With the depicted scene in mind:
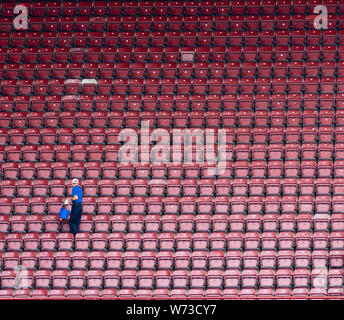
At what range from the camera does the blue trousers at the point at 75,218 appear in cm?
1023

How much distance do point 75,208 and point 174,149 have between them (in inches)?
57.0

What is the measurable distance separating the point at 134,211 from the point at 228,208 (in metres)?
1.02

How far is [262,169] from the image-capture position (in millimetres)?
10727

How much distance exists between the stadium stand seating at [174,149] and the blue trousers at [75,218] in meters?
0.10

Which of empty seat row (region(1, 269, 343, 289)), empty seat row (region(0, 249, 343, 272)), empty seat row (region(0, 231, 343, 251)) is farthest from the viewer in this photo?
empty seat row (region(0, 231, 343, 251))

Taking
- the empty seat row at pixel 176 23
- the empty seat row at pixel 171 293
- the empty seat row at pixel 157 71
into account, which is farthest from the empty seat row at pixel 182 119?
the empty seat row at pixel 171 293

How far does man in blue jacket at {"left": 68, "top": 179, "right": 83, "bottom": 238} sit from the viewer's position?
10.2 metres

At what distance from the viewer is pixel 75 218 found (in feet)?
33.7

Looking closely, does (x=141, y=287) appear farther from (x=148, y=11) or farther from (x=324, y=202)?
(x=148, y=11)

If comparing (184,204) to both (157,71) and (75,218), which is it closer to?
(75,218)

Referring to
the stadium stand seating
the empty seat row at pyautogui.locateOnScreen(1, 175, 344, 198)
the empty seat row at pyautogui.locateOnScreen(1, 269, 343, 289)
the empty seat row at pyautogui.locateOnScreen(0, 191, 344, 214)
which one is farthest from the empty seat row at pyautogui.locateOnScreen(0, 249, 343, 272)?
the empty seat row at pyautogui.locateOnScreen(1, 175, 344, 198)

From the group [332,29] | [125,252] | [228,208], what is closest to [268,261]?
[228,208]

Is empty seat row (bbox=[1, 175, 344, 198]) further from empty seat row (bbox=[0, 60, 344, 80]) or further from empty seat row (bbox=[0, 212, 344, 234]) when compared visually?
empty seat row (bbox=[0, 60, 344, 80])

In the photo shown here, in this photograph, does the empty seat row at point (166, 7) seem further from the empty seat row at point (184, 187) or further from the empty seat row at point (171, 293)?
the empty seat row at point (171, 293)
